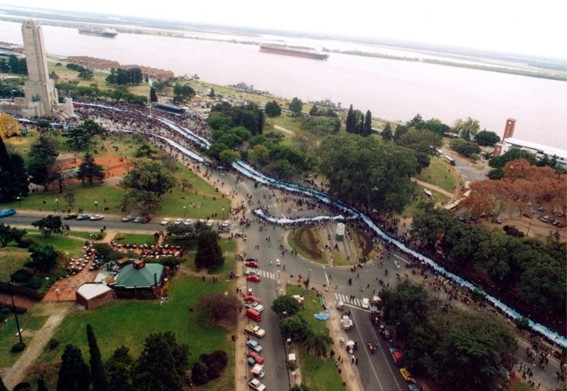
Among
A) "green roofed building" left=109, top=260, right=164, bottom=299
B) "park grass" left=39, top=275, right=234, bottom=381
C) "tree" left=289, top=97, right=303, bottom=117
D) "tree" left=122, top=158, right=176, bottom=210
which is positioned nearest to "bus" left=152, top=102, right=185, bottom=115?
"tree" left=289, top=97, right=303, bottom=117

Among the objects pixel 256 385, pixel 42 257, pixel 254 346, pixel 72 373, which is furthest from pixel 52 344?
pixel 256 385

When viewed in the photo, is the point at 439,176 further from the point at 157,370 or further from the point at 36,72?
the point at 36,72

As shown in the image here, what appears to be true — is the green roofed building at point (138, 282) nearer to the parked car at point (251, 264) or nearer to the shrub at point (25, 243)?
the parked car at point (251, 264)

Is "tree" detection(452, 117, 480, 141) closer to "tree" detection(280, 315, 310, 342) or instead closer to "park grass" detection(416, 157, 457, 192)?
"park grass" detection(416, 157, 457, 192)

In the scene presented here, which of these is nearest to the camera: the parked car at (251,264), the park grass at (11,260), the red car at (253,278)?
the park grass at (11,260)

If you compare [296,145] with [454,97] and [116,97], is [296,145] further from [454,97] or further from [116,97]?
[454,97]

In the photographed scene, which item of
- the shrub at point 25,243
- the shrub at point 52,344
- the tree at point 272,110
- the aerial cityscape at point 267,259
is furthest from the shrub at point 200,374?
the tree at point 272,110

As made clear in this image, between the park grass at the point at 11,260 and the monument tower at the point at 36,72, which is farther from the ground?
the monument tower at the point at 36,72
